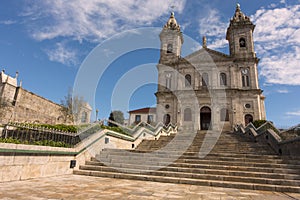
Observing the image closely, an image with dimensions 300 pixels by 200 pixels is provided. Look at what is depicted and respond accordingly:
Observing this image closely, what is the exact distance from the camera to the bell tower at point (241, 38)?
95.0ft

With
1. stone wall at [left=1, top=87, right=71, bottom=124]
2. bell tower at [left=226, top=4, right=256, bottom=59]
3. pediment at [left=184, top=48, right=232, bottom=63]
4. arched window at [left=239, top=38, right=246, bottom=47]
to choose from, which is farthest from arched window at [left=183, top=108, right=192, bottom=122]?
stone wall at [left=1, top=87, right=71, bottom=124]

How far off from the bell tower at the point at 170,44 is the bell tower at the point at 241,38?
8375 mm

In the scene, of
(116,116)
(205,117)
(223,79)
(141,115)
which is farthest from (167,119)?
(141,115)

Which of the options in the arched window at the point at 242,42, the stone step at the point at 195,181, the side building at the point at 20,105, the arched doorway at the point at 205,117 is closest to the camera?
the stone step at the point at 195,181

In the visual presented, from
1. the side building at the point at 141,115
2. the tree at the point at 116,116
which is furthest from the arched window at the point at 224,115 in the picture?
the side building at the point at 141,115

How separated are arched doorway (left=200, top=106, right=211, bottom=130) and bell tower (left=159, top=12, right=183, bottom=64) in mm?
9813

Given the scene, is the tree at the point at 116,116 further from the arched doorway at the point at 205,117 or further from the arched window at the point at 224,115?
the arched window at the point at 224,115

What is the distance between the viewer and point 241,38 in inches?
1189

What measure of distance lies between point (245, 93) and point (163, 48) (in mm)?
15281

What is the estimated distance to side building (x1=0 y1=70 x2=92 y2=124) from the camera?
874 inches

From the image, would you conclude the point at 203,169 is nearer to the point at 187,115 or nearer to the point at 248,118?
the point at 187,115

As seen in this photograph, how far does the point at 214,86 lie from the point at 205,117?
4707 mm

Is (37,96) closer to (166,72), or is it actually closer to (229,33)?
(166,72)

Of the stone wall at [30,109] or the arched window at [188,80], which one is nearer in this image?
the stone wall at [30,109]
